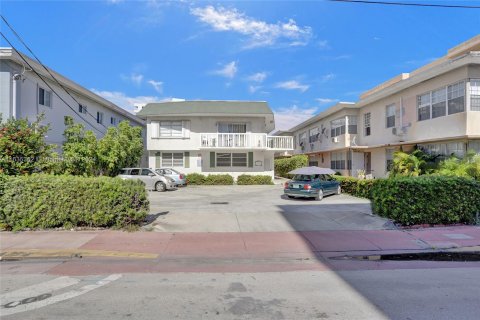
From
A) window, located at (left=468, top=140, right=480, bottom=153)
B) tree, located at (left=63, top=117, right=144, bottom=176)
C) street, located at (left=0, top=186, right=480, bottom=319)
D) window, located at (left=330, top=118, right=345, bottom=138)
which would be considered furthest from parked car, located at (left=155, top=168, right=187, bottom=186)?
window, located at (left=468, top=140, right=480, bottom=153)

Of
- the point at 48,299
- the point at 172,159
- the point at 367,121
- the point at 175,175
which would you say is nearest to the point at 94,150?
the point at 175,175

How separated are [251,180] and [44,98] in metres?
15.6

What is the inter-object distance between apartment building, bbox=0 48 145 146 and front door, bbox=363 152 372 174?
21.5 meters

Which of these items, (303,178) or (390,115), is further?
(390,115)

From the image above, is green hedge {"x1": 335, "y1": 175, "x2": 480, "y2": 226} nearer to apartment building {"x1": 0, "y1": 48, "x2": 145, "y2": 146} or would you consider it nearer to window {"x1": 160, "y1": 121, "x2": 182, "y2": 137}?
apartment building {"x1": 0, "y1": 48, "x2": 145, "y2": 146}

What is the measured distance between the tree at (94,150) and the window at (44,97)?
61.3 inches

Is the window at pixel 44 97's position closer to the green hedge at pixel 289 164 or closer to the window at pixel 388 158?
the green hedge at pixel 289 164

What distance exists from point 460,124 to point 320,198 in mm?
7546

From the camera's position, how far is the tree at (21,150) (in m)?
9.00

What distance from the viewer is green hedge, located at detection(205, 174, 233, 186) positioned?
2444cm

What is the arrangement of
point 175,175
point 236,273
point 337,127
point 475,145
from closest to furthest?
point 236,273 < point 475,145 < point 175,175 < point 337,127

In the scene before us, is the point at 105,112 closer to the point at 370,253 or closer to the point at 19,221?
the point at 19,221

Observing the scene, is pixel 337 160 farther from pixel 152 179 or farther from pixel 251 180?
pixel 152 179

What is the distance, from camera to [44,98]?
17.1 metres
